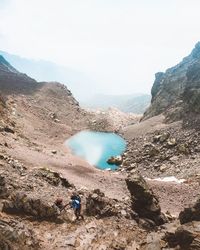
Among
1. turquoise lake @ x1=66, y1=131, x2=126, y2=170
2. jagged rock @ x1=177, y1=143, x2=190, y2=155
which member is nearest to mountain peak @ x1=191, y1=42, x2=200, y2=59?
turquoise lake @ x1=66, y1=131, x2=126, y2=170

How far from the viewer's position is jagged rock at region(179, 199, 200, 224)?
27.6 metres

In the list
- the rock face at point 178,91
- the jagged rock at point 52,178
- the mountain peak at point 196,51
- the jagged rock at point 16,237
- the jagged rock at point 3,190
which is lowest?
the jagged rock at point 16,237

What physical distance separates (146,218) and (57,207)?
8.74 meters

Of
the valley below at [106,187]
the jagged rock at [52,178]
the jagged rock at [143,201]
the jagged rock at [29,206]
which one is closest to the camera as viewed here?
the valley below at [106,187]

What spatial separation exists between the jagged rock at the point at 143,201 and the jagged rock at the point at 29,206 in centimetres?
889

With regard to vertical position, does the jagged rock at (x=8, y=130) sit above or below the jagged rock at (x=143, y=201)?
above

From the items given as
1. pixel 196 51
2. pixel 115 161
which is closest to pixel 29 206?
pixel 115 161

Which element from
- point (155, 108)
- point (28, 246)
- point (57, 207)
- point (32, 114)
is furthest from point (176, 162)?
point (155, 108)

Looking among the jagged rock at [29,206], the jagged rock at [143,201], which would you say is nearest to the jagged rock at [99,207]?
the jagged rock at [143,201]

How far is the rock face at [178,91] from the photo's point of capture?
99.9 m

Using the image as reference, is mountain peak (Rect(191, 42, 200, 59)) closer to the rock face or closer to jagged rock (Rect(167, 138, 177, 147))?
the rock face

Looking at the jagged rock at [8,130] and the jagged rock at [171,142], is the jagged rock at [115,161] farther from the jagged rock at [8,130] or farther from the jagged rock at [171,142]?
the jagged rock at [8,130]

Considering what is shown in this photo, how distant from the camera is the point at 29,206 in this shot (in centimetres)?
2714

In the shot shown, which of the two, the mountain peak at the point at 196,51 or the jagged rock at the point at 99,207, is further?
the mountain peak at the point at 196,51
